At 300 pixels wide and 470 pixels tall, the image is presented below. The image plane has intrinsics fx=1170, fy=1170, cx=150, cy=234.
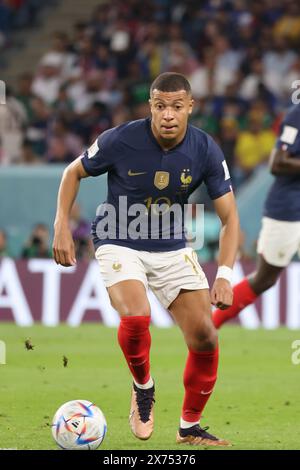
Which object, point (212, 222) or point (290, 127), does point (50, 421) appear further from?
point (212, 222)

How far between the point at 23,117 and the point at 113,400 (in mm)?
9334

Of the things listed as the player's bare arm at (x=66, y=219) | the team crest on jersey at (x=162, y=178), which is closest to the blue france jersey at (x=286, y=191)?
the team crest on jersey at (x=162, y=178)

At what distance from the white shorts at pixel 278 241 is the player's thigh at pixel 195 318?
3.26 meters

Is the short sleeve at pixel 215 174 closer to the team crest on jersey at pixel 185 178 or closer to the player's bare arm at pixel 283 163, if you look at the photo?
the team crest on jersey at pixel 185 178

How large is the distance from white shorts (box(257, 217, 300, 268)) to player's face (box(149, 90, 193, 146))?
11.2ft

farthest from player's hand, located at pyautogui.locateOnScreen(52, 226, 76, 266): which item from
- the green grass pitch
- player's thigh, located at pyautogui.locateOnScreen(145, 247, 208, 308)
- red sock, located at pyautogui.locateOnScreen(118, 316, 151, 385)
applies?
the green grass pitch

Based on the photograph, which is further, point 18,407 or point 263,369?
point 263,369

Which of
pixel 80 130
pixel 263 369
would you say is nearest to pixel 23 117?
pixel 80 130

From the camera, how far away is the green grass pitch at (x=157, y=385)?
7.33 metres

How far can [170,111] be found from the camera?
22.7ft

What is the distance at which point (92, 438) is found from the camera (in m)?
6.61

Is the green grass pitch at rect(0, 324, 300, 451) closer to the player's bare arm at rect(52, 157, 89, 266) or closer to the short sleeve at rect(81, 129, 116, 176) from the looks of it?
the player's bare arm at rect(52, 157, 89, 266)

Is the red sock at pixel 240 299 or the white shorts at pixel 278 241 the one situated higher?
the white shorts at pixel 278 241

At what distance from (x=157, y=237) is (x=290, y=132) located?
3.17m
